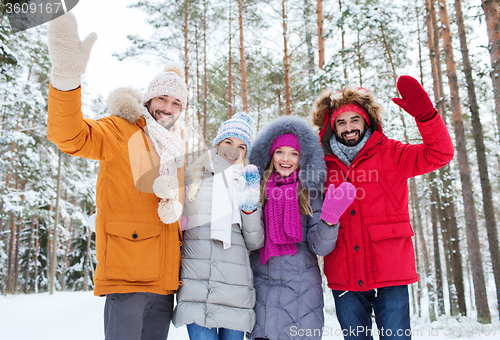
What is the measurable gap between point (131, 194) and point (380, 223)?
183 cm

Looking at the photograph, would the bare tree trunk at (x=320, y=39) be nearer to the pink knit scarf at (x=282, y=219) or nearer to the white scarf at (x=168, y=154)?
the pink knit scarf at (x=282, y=219)

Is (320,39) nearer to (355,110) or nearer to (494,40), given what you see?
(494,40)

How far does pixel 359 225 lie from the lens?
2.35 meters

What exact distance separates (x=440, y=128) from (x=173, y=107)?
201cm

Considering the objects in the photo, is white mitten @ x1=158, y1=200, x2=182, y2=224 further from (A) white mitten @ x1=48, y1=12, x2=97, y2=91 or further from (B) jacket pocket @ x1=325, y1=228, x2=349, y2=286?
(B) jacket pocket @ x1=325, y1=228, x2=349, y2=286

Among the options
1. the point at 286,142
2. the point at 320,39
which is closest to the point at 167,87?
the point at 286,142

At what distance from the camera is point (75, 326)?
5.56 metres

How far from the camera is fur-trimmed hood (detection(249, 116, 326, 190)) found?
2521mm

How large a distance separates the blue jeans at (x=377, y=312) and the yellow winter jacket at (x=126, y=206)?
1332 millimetres

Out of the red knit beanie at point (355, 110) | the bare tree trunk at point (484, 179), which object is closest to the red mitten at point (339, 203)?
the red knit beanie at point (355, 110)

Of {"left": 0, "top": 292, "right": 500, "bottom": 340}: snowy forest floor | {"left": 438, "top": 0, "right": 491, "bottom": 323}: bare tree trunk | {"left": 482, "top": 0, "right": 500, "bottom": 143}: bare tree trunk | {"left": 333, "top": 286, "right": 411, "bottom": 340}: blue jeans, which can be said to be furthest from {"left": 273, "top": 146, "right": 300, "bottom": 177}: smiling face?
{"left": 438, "top": 0, "right": 491, "bottom": 323}: bare tree trunk

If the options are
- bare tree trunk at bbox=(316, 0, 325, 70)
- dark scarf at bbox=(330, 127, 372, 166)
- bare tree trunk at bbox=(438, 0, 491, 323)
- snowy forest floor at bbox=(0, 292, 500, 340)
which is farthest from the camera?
bare tree trunk at bbox=(316, 0, 325, 70)

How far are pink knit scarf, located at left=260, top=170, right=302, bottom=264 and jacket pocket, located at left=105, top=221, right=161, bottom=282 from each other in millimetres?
864

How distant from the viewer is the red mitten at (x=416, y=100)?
2164 millimetres
